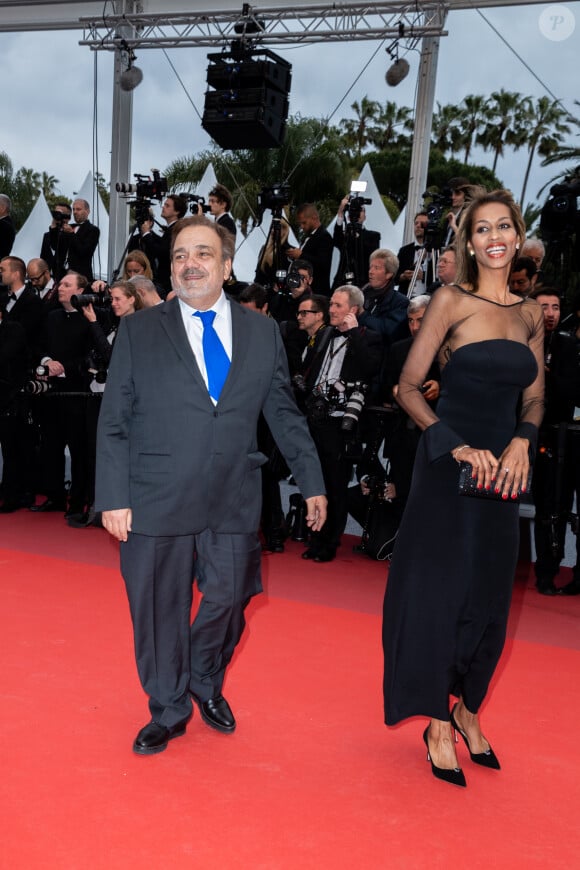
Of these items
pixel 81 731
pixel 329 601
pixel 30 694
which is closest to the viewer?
pixel 81 731

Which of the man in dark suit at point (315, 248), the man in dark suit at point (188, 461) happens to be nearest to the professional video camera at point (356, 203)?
the man in dark suit at point (315, 248)

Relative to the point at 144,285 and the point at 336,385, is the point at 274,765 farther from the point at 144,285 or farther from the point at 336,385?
the point at 144,285

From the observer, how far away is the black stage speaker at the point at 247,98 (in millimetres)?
8922

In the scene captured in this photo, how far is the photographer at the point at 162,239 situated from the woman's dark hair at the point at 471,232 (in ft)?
A: 15.5

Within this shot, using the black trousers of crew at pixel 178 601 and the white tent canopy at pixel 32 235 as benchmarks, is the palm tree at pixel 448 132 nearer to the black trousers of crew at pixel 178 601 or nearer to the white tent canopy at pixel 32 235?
the white tent canopy at pixel 32 235

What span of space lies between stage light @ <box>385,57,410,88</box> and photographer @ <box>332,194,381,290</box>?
9.16 feet

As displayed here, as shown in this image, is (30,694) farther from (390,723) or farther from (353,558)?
(353,558)

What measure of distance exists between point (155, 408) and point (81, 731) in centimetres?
107

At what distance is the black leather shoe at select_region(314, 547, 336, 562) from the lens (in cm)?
566

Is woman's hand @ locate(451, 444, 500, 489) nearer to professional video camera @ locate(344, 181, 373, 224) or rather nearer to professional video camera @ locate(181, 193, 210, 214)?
professional video camera @ locate(344, 181, 373, 224)

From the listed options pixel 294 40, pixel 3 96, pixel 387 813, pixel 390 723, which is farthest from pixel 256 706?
pixel 3 96

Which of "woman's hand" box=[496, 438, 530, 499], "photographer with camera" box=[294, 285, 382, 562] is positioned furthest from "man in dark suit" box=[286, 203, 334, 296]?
"woman's hand" box=[496, 438, 530, 499]

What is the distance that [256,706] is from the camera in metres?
3.21

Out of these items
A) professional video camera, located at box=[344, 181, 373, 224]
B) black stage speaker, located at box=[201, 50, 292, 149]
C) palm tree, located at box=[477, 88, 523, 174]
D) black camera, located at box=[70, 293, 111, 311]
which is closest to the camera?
black camera, located at box=[70, 293, 111, 311]
